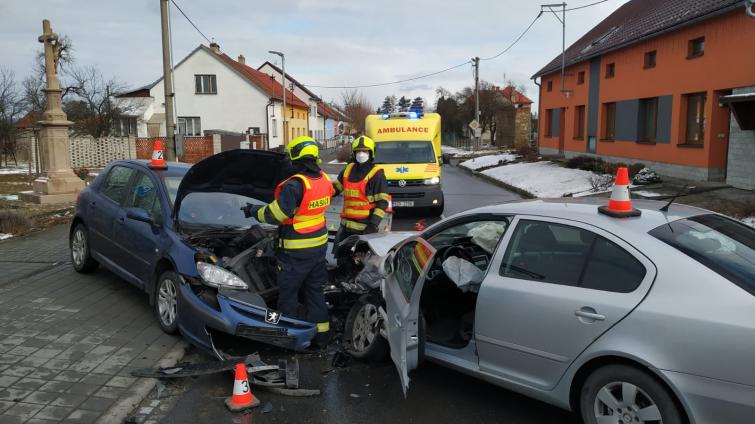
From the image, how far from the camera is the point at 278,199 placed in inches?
186

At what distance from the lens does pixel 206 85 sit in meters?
44.8

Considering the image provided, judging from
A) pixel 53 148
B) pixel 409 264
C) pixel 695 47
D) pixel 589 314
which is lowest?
pixel 589 314

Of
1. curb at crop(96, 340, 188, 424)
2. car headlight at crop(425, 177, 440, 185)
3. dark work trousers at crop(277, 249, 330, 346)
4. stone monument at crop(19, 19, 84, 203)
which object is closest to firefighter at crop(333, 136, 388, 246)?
dark work trousers at crop(277, 249, 330, 346)

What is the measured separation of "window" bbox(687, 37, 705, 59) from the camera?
57.8 ft

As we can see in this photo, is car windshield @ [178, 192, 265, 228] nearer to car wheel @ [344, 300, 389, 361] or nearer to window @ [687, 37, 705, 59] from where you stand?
car wheel @ [344, 300, 389, 361]

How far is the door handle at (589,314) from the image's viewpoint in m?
3.22

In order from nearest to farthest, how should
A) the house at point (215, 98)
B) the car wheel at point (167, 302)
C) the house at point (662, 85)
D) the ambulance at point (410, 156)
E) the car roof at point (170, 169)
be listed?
the car wheel at point (167, 302)
the car roof at point (170, 169)
the ambulance at point (410, 156)
the house at point (662, 85)
the house at point (215, 98)

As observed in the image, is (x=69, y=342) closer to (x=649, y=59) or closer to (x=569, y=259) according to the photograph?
(x=569, y=259)

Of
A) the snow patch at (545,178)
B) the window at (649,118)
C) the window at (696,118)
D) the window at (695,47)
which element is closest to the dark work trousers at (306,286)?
the snow patch at (545,178)

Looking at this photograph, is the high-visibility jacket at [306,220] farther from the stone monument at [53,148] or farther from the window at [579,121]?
the window at [579,121]

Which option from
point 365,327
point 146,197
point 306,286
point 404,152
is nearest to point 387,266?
point 365,327

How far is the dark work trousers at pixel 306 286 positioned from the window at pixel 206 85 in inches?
1680

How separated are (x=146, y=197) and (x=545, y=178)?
1842cm

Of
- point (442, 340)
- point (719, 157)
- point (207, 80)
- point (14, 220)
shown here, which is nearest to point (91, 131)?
point (207, 80)
